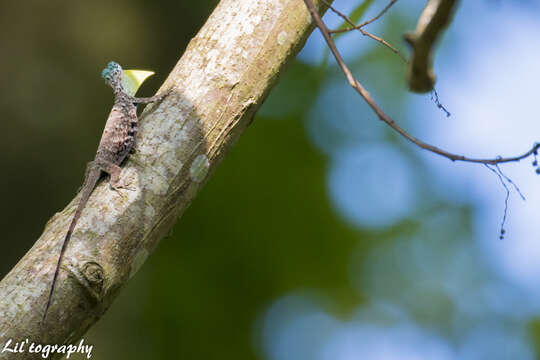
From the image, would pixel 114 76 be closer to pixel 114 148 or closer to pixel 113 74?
pixel 113 74

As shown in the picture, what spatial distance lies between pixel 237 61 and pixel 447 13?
4.09 ft

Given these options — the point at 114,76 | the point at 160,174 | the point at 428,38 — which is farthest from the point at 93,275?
the point at 114,76

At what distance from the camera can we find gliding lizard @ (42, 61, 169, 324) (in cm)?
201

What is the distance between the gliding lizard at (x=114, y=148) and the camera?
2005 millimetres

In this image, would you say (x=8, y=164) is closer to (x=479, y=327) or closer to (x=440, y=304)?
(x=440, y=304)

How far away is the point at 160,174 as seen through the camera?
81.6 inches

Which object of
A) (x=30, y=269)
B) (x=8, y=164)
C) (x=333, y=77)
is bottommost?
(x=30, y=269)

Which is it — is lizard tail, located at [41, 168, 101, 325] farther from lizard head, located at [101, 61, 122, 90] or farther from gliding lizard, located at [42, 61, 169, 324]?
lizard head, located at [101, 61, 122, 90]

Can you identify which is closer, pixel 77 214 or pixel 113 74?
pixel 77 214

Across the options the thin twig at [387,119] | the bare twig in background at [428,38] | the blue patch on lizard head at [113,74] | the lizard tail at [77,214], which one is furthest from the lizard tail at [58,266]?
the blue patch on lizard head at [113,74]

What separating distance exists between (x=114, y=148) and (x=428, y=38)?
5.30 feet

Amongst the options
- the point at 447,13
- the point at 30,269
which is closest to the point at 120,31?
the point at 30,269

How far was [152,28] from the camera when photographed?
5668 mm

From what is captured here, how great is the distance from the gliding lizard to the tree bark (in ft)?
0.10
